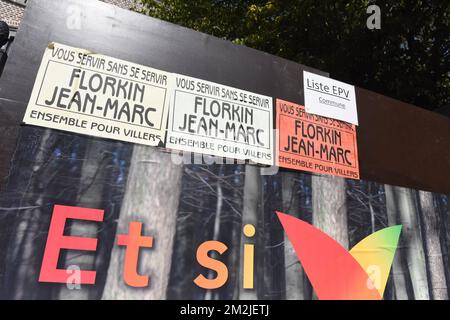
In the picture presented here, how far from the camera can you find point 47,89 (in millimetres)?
3287

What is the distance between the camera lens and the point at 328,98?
4.68m

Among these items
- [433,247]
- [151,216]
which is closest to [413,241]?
[433,247]

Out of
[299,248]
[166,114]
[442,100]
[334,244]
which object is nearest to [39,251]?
[166,114]

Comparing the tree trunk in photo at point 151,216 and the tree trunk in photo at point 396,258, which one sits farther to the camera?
the tree trunk in photo at point 396,258

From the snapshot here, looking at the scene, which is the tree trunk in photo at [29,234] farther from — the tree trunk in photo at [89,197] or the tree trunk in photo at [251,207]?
the tree trunk in photo at [251,207]

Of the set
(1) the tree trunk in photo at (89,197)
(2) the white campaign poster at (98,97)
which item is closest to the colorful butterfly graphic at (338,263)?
(2) the white campaign poster at (98,97)

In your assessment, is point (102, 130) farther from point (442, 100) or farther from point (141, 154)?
point (442, 100)

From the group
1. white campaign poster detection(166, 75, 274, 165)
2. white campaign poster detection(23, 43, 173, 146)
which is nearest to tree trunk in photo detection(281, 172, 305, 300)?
white campaign poster detection(166, 75, 274, 165)

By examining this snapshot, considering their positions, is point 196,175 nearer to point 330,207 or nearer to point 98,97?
point 98,97

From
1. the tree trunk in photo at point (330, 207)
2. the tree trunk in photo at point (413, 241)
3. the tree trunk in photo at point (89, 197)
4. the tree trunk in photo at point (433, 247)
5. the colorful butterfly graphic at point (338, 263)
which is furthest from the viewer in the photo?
the tree trunk in photo at point (433, 247)

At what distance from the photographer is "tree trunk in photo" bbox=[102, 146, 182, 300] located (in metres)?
3.04

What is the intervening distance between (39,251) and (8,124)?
114 centimetres

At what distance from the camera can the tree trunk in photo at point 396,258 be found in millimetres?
4152

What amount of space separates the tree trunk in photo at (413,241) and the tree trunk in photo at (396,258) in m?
0.08
